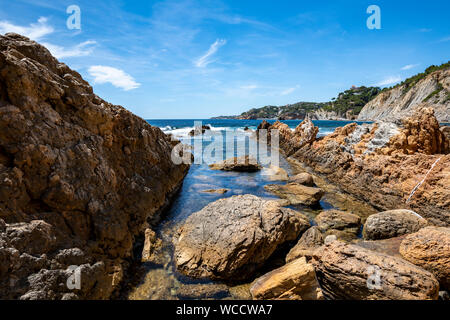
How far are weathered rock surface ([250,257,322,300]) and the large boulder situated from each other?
31.1 inches

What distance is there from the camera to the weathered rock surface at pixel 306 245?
18.3 feet

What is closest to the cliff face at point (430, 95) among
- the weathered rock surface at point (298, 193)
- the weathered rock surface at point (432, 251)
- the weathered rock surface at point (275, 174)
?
the weathered rock surface at point (275, 174)

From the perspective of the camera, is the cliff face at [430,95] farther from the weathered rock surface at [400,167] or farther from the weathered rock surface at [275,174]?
the weathered rock surface at [275,174]

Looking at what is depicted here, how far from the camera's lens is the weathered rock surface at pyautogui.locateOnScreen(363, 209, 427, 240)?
20.1ft

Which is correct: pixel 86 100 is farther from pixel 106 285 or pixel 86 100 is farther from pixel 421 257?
pixel 421 257

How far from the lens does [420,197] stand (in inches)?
316

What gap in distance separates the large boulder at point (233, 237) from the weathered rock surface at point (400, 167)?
4960mm

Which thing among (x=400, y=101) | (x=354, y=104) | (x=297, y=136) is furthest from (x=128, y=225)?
(x=354, y=104)

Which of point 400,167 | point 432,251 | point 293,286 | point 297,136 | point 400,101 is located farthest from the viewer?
point 400,101

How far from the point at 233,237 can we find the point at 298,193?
5660 millimetres

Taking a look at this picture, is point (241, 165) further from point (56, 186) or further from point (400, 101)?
point (400, 101)

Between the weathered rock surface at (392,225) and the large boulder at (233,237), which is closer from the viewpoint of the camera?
the large boulder at (233,237)

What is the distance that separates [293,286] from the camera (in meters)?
4.30

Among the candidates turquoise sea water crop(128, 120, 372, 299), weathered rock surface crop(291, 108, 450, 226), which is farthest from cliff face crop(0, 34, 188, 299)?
weathered rock surface crop(291, 108, 450, 226)
